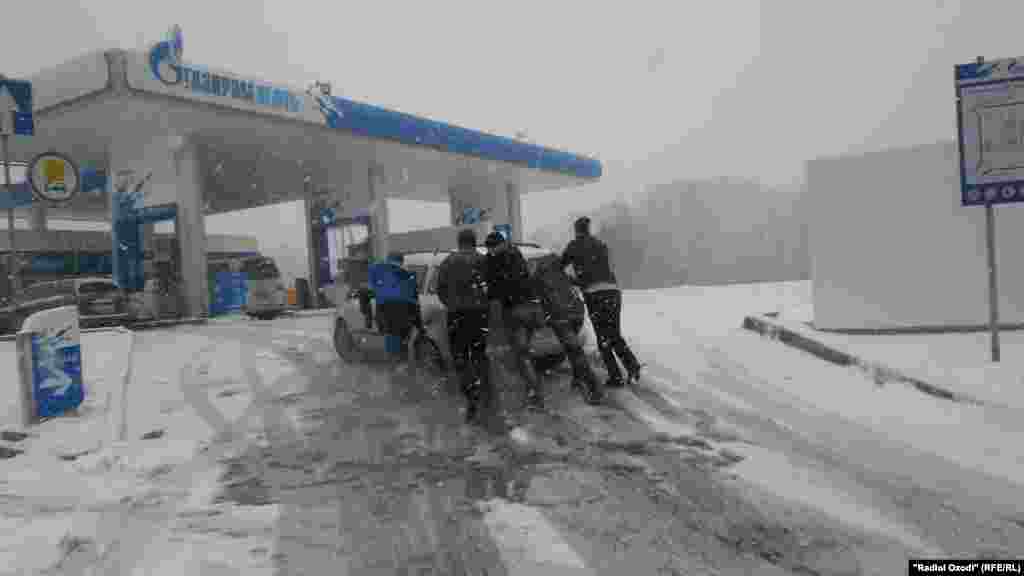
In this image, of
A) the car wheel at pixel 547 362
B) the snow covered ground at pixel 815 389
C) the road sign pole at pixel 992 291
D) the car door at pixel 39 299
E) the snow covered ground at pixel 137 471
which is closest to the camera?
the snow covered ground at pixel 137 471

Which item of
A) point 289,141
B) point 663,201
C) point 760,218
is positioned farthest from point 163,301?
point 760,218

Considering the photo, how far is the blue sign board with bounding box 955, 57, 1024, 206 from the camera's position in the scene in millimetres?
6449

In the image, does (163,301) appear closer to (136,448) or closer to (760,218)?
(136,448)

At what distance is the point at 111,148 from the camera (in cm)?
1806

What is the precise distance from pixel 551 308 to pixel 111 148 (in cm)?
1702

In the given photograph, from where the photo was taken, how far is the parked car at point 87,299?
1441 cm

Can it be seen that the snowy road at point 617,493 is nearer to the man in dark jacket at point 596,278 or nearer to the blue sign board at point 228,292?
the man in dark jacket at point 596,278

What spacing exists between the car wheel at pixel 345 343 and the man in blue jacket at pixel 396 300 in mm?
1886

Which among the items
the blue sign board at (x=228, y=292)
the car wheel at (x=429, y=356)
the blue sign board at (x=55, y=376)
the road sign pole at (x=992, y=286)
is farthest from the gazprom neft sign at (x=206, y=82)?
the road sign pole at (x=992, y=286)

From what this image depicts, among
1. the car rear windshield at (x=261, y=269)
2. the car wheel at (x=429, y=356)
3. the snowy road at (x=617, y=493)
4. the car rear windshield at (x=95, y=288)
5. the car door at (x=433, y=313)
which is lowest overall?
the snowy road at (x=617, y=493)

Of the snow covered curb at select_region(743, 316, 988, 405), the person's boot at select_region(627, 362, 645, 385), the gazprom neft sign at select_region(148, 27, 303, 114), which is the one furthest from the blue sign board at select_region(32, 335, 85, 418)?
the gazprom neft sign at select_region(148, 27, 303, 114)

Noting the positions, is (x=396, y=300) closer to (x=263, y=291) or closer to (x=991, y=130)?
(x=991, y=130)

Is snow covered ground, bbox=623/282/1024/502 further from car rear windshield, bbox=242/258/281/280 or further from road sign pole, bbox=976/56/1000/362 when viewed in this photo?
car rear windshield, bbox=242/258/281/280

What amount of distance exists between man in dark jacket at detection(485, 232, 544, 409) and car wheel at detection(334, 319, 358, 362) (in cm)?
363
